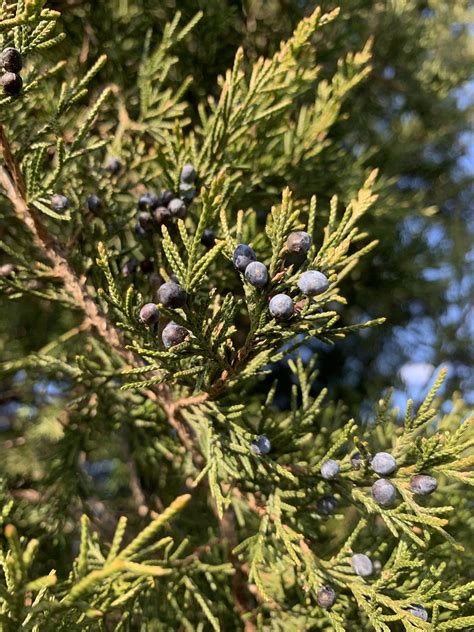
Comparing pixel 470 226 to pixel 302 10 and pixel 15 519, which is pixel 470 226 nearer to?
pixel 302 10

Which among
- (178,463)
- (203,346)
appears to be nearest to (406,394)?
(178,463)

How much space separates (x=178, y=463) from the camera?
6.35 feet

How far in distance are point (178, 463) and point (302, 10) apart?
214cm

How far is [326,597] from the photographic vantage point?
126 centimetres

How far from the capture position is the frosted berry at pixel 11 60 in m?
1.15

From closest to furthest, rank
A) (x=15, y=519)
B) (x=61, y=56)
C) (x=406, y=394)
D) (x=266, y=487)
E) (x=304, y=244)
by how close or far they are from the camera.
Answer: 1. (x=304, y=244)
2. (x=266, y=487)
3. (x=15, y=519)
4. (x=61, y=56)
5. (x=406, y=394)

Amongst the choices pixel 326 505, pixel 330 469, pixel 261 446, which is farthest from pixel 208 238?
pixel 326 505

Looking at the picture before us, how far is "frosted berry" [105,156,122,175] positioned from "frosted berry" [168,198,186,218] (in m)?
0.33

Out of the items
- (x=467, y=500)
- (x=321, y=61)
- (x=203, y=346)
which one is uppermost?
(x=321, y=61)

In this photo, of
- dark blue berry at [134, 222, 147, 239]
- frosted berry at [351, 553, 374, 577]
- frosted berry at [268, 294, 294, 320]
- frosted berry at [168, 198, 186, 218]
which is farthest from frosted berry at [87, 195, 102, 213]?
frosted berry at [351, 553, 374, 577]

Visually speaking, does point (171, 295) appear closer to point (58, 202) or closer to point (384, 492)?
point (58, 202)

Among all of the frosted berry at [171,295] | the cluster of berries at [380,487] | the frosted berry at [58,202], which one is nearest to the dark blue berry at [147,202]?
the frosted berry at [58,202]

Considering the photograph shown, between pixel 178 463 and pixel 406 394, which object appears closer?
pixel 178 463

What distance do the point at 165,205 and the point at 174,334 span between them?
55 cm
